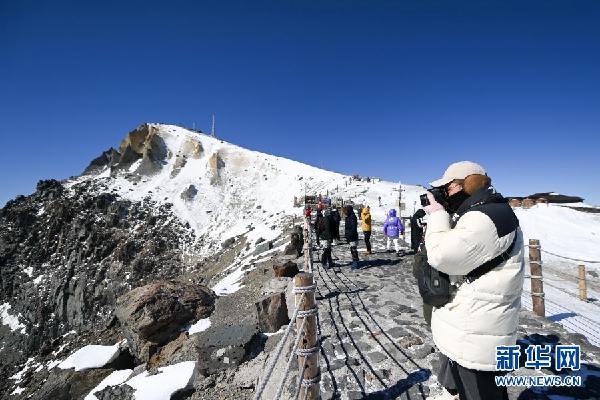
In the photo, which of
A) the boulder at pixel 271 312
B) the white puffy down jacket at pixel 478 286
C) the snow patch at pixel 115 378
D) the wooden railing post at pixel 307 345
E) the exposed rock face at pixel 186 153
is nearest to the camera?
the white puffy down jacket at pixel 478 286

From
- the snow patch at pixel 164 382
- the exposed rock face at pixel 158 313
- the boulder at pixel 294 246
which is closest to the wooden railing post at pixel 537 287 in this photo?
the snow patch at pixel 164 382

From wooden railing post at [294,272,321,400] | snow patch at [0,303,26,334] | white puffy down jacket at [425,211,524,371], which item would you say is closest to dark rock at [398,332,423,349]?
wooden railing post at [294,272,321,400]

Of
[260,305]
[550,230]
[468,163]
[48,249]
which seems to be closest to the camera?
[468,163]

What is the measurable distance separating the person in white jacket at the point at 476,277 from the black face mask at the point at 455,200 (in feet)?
0.04

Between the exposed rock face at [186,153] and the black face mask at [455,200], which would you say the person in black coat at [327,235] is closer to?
the black face mask at [455,200]

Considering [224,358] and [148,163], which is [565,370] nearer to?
[224,358]

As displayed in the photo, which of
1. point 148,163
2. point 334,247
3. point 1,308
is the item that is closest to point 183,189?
point 148,163

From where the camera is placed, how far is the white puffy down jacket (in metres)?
2.18

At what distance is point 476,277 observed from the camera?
2.32m

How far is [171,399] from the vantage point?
623cm

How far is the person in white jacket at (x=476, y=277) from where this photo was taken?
7.20 ft

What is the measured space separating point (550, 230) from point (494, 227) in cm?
2205

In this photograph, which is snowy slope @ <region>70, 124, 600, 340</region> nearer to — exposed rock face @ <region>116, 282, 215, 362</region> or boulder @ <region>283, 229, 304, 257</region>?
boulder @ <region>283, 229, 304, 257</region>

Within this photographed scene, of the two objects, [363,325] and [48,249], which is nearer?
[363,325]
